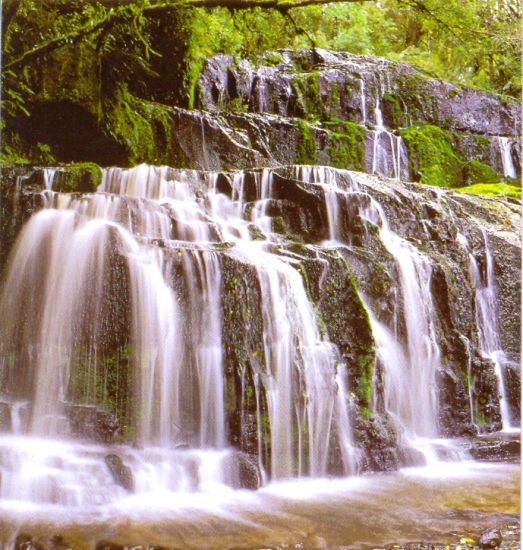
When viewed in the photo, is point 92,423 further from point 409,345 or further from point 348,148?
point 348,148

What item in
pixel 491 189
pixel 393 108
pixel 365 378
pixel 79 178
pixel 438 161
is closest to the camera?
pixel 365 378

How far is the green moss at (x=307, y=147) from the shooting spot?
6805 millimetres

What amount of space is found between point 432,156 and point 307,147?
156 cm

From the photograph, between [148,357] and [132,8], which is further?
[132,8]

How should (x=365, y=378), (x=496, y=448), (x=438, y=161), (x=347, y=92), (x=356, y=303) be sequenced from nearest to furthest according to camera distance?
(x=496, y=448)
(x=365, y=378)
(x=356, y=303)
(x=438, y=161)
(x=347, y=92)

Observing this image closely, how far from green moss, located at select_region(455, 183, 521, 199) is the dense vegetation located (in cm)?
101

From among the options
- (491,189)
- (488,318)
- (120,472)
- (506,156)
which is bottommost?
(120,472)

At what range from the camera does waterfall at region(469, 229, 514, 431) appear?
3.98m

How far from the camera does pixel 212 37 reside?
426 cm

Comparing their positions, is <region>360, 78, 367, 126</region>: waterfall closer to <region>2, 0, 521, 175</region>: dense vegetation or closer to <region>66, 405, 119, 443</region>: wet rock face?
<region>2, 0, 521, 175</region>: dense vegetation

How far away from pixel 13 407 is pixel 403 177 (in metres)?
4.95

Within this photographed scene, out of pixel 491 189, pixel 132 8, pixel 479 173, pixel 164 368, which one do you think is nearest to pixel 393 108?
pixel 479 173

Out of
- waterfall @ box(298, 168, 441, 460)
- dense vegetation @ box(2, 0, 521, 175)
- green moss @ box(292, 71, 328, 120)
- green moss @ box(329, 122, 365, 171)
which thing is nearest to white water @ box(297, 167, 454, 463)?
waterfall @ box(298, 168, 441, 460)

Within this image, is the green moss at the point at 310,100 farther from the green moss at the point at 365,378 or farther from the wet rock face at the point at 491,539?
the wet rock face at the point at 491,539
